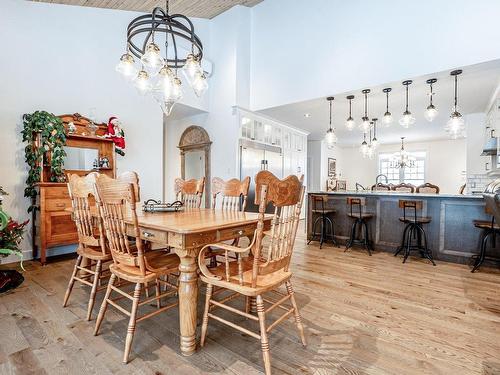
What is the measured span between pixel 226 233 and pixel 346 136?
301 inches

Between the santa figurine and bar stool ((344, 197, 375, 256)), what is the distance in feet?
12.5

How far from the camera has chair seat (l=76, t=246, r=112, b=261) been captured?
82.0 inches

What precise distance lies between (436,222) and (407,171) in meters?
6.44

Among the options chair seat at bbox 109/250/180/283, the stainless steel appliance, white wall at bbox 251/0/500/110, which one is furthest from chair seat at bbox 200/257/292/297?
the stainless steel appliance

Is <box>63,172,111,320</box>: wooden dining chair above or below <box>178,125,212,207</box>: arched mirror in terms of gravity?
below

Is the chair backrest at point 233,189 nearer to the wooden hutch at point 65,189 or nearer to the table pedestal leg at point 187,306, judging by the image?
the table pedestal leg at point 187,306

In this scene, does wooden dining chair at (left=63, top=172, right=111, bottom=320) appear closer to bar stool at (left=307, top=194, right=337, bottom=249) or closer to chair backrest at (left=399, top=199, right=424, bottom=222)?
bar stool at (left=307, top=194, right=337, bottom=249)

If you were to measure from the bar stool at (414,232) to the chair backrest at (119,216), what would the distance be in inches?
138

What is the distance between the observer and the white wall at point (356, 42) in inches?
137

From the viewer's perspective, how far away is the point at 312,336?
6.08 feet

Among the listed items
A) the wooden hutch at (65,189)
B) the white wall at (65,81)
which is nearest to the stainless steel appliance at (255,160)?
the white wall at (65,81)

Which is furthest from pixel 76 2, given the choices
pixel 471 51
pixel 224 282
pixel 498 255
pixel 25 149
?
pixel 498 255

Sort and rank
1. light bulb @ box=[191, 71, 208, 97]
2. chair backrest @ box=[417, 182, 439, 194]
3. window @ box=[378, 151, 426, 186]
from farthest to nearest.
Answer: window @ box=[378, 151, 426, 186]
chair backrest @ box=[417, 182, 439, 194]
light bulb @ box=[191, 71, 208, 97]

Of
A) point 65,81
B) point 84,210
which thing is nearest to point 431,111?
point 84,210
